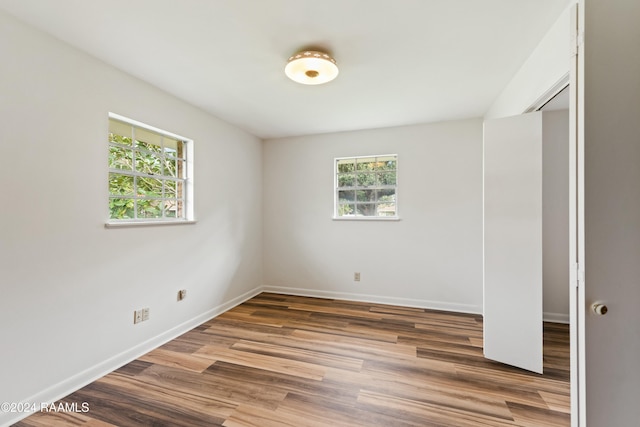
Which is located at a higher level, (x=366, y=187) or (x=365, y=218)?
(x=366, y=187)

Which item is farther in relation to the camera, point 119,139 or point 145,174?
point 145,174

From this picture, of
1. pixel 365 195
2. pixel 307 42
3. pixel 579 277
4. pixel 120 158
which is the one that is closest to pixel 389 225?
pixel 365 195

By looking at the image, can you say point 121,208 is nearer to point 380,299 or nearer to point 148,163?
point 148,163

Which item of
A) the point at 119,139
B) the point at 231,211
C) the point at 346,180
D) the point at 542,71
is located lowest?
the point at 231,211

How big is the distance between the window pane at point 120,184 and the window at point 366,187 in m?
2.52

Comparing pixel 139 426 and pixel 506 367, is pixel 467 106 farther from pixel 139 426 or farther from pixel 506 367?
pixel 139 426

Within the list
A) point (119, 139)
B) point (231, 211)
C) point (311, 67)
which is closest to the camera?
point (311, 67)

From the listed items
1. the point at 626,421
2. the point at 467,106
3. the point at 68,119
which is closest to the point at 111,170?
the point at 68,119

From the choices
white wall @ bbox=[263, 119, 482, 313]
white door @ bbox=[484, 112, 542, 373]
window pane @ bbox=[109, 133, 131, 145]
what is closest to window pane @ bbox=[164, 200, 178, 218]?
window pane @ bbox=[109, 133, 131, 145]

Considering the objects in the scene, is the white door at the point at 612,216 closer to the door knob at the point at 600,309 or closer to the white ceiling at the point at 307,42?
the door knob at the point at 600,309

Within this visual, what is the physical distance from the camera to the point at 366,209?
12.9 ft

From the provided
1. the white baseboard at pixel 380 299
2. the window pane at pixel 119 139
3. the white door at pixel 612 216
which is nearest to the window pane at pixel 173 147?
the window pane at pixel 119 139

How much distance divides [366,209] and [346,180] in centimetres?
52

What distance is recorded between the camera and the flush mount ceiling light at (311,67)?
1.94m
